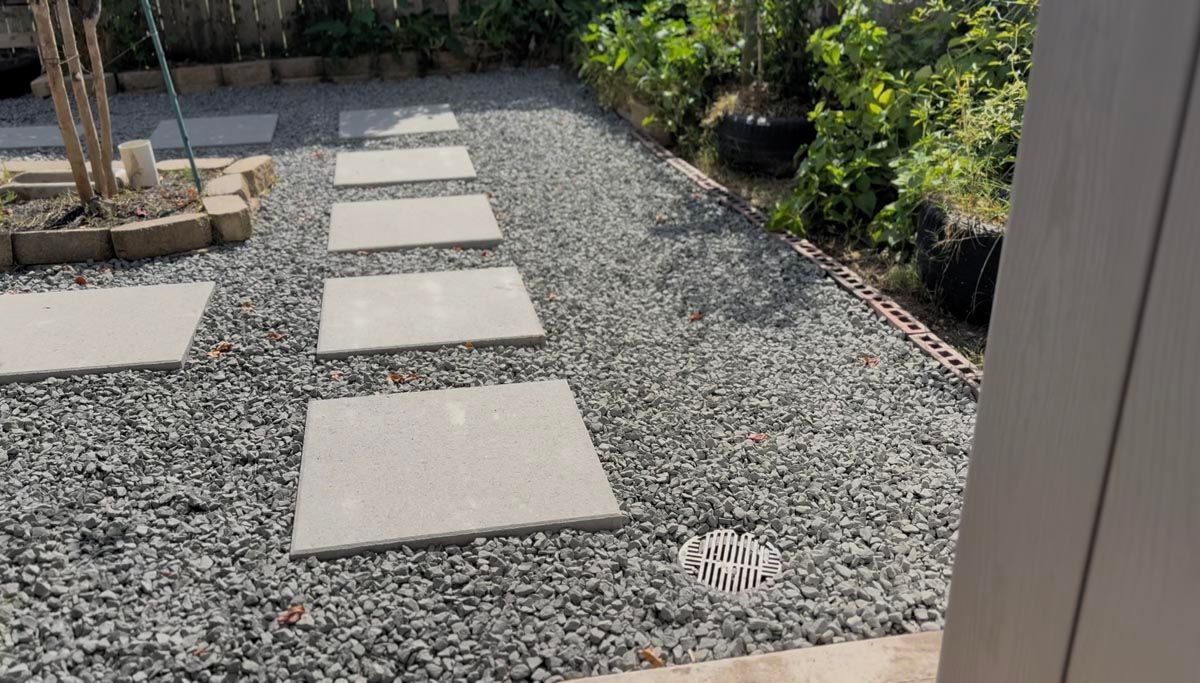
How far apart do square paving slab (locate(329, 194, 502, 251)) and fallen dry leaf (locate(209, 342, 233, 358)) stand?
898mm

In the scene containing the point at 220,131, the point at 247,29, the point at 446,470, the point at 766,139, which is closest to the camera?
the point at 446,470

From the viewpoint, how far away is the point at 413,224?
12.9ft

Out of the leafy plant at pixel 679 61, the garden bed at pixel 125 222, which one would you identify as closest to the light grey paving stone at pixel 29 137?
the garden bed at pixel 125 222

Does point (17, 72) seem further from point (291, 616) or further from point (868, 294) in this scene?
point (291, 616)

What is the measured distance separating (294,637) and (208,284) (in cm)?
194

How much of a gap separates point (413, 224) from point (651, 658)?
2.66 m

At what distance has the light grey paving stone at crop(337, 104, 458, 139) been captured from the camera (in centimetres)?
564

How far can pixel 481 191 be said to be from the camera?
175 inches

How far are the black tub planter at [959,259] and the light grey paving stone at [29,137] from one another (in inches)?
186

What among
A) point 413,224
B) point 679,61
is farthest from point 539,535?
point 679,61

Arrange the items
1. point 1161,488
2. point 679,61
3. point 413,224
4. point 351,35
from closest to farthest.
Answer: point 1161,488
point 413,224
point 679,61
point 351,35

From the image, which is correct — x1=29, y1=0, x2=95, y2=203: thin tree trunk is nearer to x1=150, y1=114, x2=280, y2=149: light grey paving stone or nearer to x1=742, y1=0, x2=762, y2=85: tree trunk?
x1=150, y1=114, x2=280, y2=149: light grey paving stone

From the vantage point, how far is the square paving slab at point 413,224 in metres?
3.73

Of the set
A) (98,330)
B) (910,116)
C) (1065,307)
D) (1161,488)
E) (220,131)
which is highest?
(1065,307)
